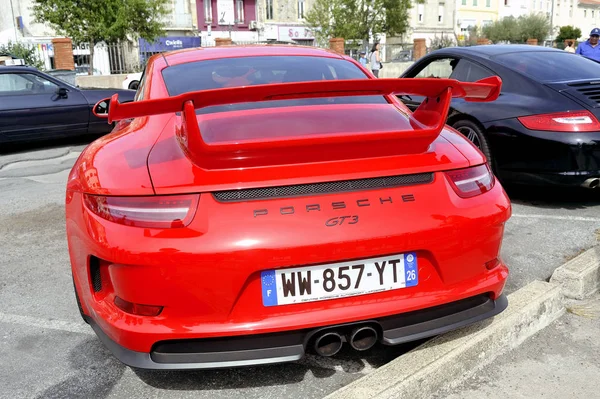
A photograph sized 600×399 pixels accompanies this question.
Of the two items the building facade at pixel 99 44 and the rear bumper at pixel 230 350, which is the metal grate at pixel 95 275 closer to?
the rear bumper at pixel 230 350

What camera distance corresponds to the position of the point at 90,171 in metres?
2.23

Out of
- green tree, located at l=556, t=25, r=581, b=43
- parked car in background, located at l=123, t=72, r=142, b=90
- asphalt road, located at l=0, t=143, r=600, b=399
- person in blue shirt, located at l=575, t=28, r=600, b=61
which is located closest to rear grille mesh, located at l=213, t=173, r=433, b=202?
asphalt road, located at l=0, t=143, r=600, b=399

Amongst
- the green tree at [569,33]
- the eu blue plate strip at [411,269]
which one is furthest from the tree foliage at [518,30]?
the eu blue plate strip at [411,269]

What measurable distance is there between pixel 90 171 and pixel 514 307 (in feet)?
6.70

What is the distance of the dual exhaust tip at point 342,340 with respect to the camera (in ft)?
6.70

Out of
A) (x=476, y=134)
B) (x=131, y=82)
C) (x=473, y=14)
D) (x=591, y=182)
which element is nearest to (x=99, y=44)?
(x=131, y=82)

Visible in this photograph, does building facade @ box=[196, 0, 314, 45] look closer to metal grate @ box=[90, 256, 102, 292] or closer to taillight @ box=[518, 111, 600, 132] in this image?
taillight @ box=[518, 111, 600, 132]

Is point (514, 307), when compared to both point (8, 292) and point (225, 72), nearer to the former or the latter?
point (225, 72)

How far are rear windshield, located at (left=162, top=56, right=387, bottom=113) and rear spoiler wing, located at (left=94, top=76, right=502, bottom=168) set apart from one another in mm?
746

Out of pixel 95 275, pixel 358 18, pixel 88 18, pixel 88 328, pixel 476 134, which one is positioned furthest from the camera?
pixel 358 18

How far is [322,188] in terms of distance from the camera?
2.00 metres

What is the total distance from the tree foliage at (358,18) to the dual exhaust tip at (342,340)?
131 ft

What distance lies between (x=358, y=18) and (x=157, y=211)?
40922mm

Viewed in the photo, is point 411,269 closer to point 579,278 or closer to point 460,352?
point 460,352
